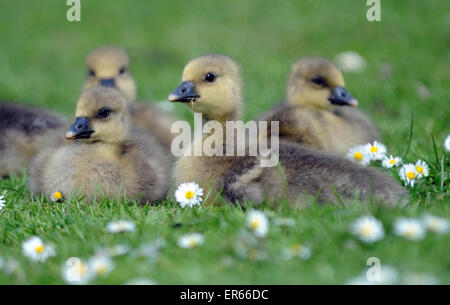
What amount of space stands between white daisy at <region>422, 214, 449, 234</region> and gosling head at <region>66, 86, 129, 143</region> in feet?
7.15

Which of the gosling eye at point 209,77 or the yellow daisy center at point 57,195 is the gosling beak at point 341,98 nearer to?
the gosling eye at point 209,77

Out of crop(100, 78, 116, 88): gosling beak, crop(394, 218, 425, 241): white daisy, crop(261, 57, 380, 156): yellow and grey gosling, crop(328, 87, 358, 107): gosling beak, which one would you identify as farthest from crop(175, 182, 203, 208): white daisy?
crop(100, 78, 116, 88): gosling beak

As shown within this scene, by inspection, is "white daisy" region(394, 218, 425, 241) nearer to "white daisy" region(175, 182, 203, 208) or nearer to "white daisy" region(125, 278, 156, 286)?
"white daisy" region(125, 278, 156, 286)

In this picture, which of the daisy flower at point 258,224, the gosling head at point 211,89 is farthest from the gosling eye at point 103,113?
the daisy flower at point 258,224

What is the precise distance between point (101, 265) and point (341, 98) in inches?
98.8

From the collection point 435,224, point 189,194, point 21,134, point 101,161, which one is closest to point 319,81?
point 189,194

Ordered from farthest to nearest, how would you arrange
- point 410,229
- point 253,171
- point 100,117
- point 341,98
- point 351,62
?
1. point 351,62
2. point 341,98
3. point 100,117
4. point 253,171
5. point 410,229

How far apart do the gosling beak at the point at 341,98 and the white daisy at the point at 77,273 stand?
2.49 metres

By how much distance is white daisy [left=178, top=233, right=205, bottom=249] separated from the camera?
104 inches

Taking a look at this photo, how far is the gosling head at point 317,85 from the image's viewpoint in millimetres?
4434

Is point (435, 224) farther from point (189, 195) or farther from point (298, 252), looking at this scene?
point (189, 195)

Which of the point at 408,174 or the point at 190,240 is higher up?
the point at 408,174

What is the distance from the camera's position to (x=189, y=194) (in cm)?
341
